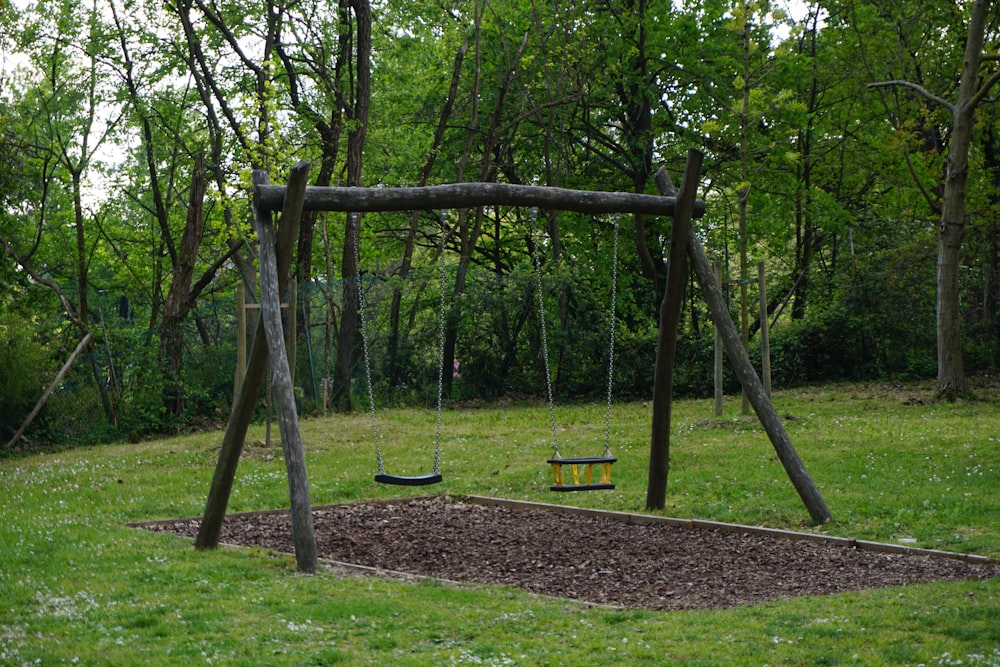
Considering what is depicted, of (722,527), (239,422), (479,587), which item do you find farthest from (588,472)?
(239,422)

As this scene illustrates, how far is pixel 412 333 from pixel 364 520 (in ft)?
34.7

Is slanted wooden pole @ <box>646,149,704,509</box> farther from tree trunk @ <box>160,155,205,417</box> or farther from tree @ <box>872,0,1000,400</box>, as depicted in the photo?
tree trunk @ <box>160,155,205,417</box>

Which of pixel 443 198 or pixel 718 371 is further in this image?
pixel 718 371

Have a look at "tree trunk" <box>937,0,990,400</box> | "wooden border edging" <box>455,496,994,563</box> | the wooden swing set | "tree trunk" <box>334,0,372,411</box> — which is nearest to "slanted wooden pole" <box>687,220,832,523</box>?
the wooden swing set

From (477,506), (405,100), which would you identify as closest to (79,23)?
(405,100)

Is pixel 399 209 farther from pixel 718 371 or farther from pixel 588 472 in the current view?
pixel 718 371

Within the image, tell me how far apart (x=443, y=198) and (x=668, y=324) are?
2532mm

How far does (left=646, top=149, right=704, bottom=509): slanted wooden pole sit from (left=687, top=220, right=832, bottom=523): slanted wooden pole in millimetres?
182

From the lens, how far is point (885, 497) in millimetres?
10312

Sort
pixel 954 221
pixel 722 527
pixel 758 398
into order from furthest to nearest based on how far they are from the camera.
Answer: pixel 954 221 → pixel 758 398 → pixel 722 527

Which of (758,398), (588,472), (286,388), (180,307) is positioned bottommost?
(588,472)

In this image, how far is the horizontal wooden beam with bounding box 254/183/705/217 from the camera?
888 cm

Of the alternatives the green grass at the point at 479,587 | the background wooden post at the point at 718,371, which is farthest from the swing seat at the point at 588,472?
the background wooden post at the point at 718,371

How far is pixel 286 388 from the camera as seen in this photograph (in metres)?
8.48
